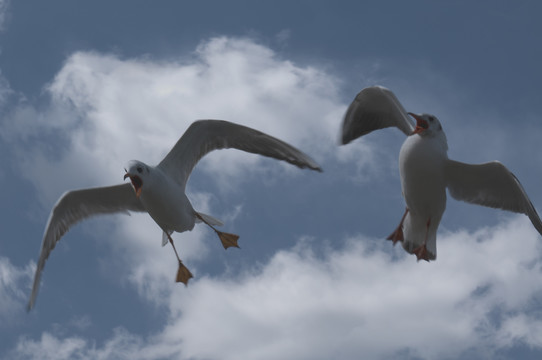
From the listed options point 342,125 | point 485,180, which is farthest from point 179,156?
point 485,180

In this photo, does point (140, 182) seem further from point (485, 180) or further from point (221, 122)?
point (485, 180)

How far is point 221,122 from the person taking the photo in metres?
11.2

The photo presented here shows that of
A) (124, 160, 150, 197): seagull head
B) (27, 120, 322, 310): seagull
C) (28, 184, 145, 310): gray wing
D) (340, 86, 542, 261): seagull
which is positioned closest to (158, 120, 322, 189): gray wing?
(27, 120, 322, 310): seagull

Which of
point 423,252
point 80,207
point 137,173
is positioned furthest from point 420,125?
point 80,207

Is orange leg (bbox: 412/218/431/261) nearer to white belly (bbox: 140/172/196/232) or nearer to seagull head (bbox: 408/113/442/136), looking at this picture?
seagull head (bbox: 408/113/442/136)

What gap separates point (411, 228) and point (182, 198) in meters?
3.55

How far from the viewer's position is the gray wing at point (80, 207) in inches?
480

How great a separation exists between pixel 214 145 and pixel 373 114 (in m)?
2.75

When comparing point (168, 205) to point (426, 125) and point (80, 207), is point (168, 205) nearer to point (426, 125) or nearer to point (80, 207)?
point (80, 207)

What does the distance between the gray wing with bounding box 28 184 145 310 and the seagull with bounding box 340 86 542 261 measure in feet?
12.1

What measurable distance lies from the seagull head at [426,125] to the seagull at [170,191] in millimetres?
1579

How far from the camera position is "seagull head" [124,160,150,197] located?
10.6 meters

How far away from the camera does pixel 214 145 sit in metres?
11.5

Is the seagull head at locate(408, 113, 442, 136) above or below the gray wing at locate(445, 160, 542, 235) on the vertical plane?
above
